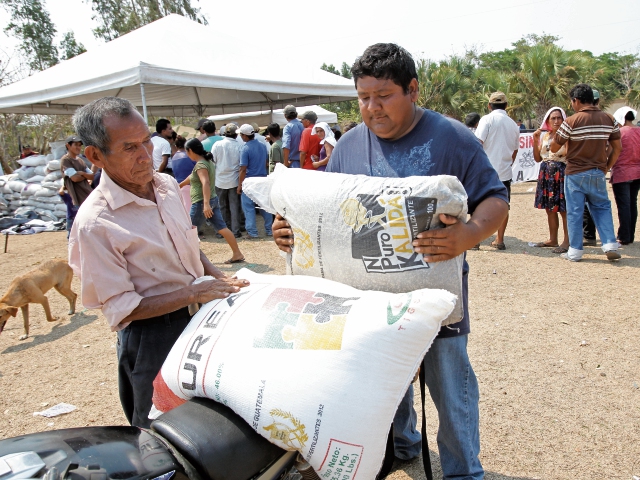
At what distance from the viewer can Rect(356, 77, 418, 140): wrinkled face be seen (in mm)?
1786

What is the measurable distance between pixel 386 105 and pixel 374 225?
0.48m

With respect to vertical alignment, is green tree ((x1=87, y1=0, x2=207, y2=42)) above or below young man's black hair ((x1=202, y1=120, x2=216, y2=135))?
above

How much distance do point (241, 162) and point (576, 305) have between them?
5.70 m

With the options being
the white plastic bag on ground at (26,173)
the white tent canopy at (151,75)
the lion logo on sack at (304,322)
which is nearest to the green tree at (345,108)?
the white tent canopy at (151,75)

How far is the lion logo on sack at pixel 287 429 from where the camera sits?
1356 millimetres

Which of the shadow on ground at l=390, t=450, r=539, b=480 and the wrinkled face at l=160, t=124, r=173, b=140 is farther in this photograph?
the wrinkled face at l=160, t=124, r=173, b=140

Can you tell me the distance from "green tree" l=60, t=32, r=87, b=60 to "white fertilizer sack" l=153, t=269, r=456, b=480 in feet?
118

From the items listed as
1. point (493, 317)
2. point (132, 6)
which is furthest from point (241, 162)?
point (132, 6)

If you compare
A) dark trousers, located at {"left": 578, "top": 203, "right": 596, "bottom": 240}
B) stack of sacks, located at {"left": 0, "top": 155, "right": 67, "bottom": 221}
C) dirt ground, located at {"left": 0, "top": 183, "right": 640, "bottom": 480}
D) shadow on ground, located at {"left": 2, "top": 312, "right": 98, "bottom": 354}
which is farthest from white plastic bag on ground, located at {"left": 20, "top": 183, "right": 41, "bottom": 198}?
dark trousers, located at {"left": 578, "top": 203, "right": 596, "bottom": 240}

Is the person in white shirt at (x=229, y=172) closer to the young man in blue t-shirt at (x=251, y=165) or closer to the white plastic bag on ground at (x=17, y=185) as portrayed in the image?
the young man in blue t-shirt at (x=251, y=165)

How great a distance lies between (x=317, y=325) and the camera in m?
1.45

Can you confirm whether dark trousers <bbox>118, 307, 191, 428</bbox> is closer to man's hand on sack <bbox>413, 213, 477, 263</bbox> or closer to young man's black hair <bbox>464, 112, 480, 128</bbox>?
man's hand on sack <bbox>413, 213, 477, 263</bbox>

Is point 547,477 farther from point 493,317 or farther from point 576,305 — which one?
point 576,305

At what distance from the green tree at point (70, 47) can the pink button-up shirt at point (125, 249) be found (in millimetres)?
35134
